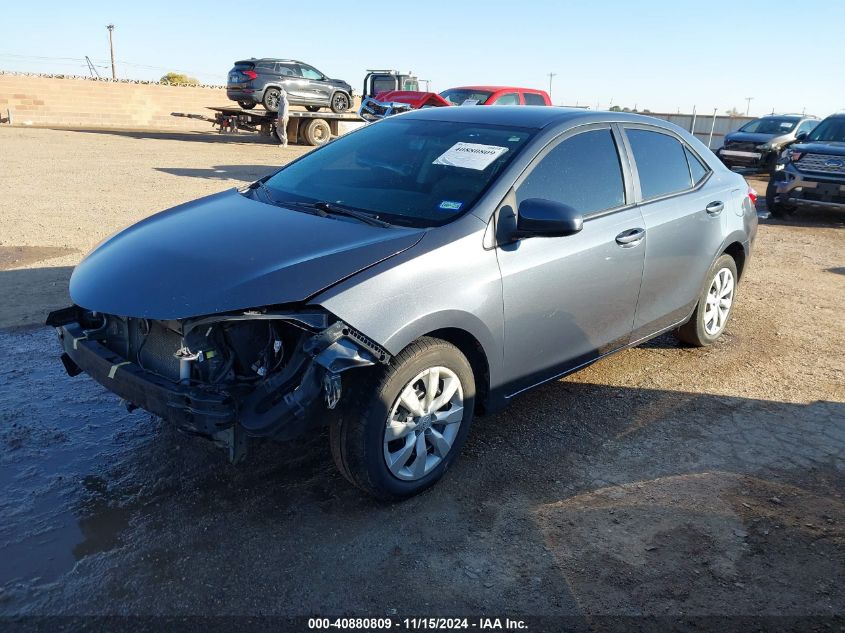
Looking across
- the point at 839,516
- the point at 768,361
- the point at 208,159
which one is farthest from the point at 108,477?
the point at 208,159

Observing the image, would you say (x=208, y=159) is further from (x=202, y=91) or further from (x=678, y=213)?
(x=202, y=91)

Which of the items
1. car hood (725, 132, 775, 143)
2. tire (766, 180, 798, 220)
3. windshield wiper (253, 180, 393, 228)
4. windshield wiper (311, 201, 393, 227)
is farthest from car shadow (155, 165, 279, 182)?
car hood (725, 132, 775, 143)

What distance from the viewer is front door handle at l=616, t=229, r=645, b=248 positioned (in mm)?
4152

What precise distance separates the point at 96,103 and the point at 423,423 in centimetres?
3138

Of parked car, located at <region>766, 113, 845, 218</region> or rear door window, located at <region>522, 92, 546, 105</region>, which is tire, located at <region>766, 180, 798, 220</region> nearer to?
parked car, located at <region>766, 113, 845, 218</region>

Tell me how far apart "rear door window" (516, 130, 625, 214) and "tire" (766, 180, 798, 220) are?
9366 millimetres

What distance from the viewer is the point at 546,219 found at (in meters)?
3.43

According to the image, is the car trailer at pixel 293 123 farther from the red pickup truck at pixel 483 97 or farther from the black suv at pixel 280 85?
the red pickup truck at pixel 483 97

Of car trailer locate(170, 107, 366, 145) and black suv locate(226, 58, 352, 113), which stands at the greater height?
black suv locate(226, 58, 352, 113)

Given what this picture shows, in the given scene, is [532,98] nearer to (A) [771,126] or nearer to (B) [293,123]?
(A) [771,126]

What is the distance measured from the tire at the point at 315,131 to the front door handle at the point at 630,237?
19.8 m

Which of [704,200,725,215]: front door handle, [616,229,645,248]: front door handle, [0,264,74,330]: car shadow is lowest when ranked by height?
[0,264,74,330]: car shadow

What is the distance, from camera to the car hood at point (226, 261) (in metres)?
2.94

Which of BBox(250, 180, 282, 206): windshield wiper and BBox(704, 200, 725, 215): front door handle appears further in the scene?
BBox(704, 200, 725, 215): front door handle
